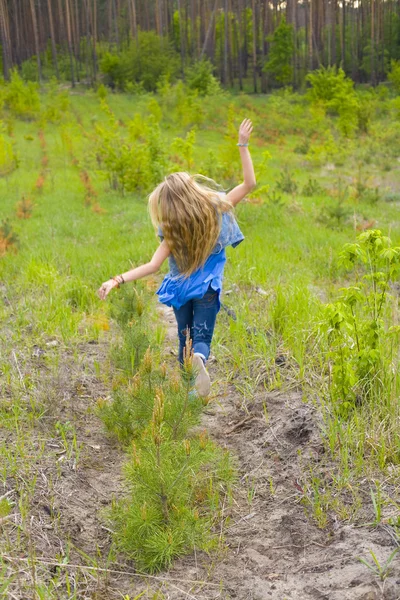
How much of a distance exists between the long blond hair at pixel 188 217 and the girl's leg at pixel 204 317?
0.19 meters

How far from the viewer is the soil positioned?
227 cm

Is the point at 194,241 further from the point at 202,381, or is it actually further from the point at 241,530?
the point at 241,530

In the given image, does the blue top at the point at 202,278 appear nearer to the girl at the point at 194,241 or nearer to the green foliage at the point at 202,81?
the girl at the point at 194,241

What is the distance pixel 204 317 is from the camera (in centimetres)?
375

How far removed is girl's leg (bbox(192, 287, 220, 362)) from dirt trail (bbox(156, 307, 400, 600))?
528 millimetres

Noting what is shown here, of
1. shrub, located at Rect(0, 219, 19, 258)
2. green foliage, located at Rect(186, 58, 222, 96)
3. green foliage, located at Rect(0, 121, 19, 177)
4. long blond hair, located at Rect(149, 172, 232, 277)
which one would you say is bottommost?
shrub, located at Rect(0, 219, 19, 258)

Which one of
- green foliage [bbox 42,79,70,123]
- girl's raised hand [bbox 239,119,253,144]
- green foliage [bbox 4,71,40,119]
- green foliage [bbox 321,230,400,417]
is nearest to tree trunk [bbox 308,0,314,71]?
green foliage [bbox 42,79,70,123]

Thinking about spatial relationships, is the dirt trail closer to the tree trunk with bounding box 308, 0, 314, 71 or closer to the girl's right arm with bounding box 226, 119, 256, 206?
the girl's right arm with bounding box 226, 119, 256, 206

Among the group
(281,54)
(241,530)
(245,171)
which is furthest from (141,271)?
(281,54)

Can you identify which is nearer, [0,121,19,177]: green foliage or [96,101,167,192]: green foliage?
[96,101,167,192]: green foliage

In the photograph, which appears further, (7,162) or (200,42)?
(200,42)

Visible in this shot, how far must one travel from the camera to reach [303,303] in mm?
4781

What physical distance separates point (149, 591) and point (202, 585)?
20 centimetres

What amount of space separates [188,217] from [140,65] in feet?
136
